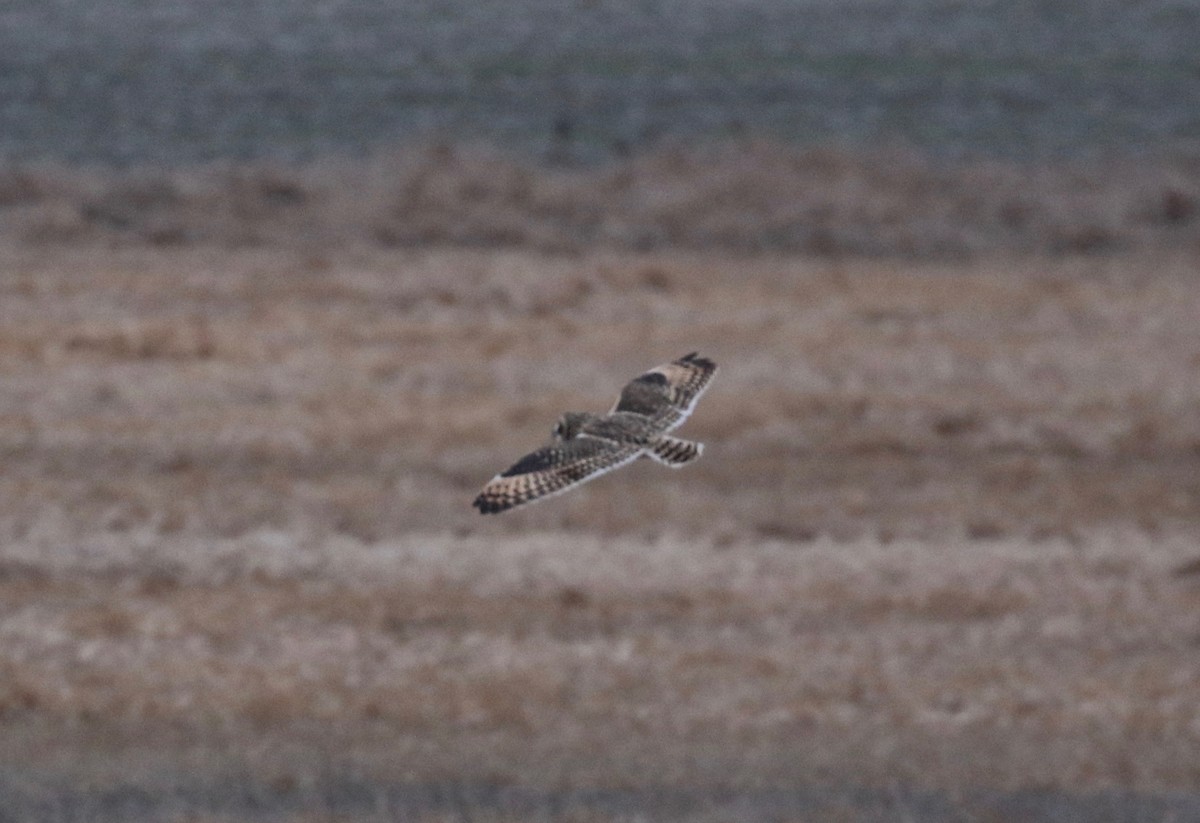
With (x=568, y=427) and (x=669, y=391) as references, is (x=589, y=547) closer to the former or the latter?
(x=669, y=391)

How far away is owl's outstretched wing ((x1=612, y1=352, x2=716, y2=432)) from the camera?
12.8ft

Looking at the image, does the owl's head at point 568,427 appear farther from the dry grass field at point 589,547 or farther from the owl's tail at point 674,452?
the dry grass field at point 589,547

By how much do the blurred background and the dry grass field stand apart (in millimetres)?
29

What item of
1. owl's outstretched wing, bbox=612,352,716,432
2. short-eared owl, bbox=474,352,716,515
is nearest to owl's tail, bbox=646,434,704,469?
short-eared owl, bbox=474,352,716,515

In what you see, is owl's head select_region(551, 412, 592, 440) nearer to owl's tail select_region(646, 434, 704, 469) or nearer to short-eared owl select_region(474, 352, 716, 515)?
short-eared owl select_region(474, 352, 716, 515)

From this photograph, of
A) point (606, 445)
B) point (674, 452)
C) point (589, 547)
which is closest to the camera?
point (674, 452)

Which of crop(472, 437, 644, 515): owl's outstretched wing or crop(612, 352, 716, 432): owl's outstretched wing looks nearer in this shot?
crop(472, 437, 644, 515): owl's outstretched wing

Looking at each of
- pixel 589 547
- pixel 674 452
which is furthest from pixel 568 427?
pixel 589 547

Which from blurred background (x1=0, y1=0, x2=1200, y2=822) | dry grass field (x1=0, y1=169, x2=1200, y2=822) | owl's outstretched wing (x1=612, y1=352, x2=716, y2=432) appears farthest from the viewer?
blurred background (x1=0, y1=0, x2=1200, y2=822)

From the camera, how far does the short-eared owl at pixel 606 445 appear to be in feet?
11.5

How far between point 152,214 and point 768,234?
4341mm

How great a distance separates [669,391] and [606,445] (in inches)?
16.3

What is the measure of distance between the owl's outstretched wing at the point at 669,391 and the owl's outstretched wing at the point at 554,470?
0.57 feet

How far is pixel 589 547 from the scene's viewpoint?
9781 millimetres
